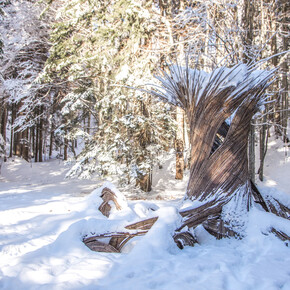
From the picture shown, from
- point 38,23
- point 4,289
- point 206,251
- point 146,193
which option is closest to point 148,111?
point 146,193

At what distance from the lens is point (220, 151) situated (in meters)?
2.54

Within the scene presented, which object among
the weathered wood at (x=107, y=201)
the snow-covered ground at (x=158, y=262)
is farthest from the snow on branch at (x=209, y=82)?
the weathered wood at (x=107, y=201)

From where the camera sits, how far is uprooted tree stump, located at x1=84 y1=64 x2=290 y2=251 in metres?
2.37

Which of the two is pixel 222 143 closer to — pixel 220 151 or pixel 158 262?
pixel 220 151

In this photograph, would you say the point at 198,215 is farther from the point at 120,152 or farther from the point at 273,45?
Result: the point at 273,45

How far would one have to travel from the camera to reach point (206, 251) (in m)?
2.07

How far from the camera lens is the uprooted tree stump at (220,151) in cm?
237

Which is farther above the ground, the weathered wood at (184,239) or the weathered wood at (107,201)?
the weathered wood at (184,239)

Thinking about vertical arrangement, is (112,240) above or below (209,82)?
below

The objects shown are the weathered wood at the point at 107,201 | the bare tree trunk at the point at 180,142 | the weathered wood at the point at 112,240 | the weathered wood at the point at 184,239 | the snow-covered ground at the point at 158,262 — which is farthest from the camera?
the bare tree trunk at the point at 180,142

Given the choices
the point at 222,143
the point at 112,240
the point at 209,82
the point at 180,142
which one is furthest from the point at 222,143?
the point at 180,142

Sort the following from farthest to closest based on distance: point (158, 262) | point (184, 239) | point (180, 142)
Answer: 1. point (180, 142)
2. point (184, 239)
3. point (158, 262)

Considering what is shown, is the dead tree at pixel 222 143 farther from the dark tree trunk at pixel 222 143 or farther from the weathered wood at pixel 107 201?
the weathered wood at pixel 107 201

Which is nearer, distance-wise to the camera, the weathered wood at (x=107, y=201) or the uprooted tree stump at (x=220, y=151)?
the uprooted tree stump at (x=220, y=151)
